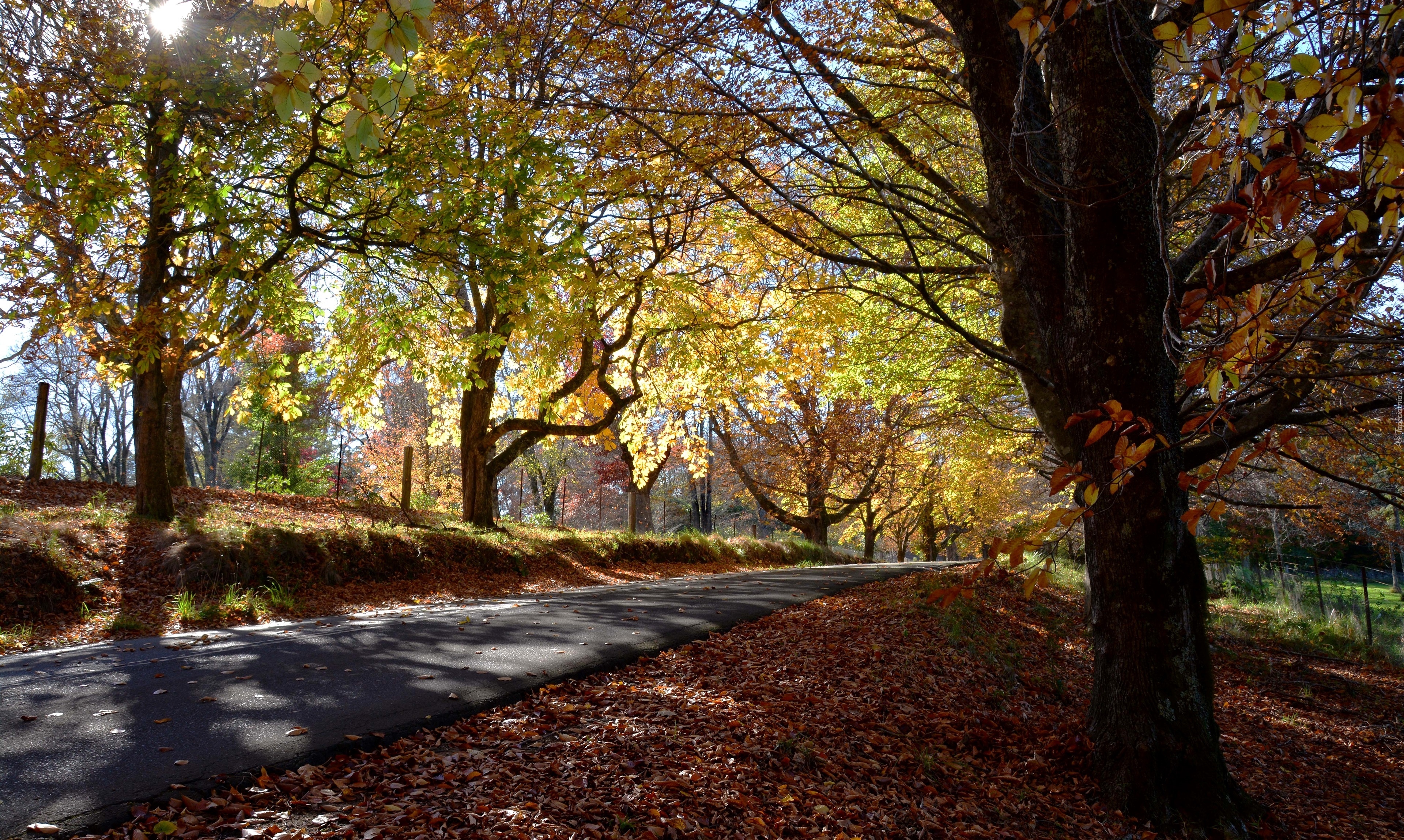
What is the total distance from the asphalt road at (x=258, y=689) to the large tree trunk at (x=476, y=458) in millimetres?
6863

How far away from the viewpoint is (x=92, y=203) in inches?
267

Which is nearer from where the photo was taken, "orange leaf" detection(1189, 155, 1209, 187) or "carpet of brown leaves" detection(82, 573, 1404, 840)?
"orange leaf" detection(1189, 155, 1209, 187)

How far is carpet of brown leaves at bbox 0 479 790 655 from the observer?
681cm

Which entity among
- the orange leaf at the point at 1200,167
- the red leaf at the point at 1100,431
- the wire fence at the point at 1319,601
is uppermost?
the orange leaf at the point at 1200,167

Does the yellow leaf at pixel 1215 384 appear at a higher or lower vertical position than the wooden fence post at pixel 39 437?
lower

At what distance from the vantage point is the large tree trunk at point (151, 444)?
929cm

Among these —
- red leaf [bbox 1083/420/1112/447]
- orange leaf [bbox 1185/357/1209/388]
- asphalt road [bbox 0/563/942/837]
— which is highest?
orange leaf [bbox 1185/357/1209/388]

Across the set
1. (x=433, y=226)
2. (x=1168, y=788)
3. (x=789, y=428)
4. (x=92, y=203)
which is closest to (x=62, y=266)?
(x=92, y=203)

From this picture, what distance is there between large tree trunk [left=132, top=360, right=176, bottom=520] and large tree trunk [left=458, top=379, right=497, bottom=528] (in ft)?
17.4

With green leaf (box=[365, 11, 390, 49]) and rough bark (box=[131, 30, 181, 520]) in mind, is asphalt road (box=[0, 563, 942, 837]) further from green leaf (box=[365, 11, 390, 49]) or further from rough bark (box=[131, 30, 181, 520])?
rough bark (box=[131, 30, 181, 520])

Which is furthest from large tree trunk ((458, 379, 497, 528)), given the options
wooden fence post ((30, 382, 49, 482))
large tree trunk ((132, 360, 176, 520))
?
wooden fence post ((30, 382, 49, 482))

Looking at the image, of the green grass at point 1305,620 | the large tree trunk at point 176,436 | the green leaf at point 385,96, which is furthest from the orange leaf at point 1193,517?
the large tree trunk at point 176,436

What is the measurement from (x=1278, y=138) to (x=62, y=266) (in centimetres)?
1121

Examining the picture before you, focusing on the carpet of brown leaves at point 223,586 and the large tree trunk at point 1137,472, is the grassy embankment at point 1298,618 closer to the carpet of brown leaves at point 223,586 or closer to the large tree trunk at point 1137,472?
the large tree trunk at point 1137,472
